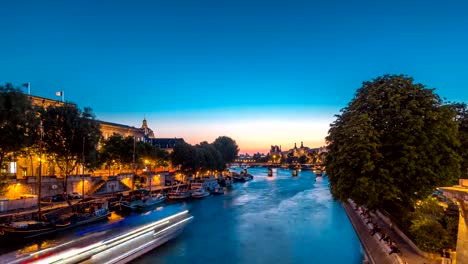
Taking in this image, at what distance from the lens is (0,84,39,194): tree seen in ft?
119

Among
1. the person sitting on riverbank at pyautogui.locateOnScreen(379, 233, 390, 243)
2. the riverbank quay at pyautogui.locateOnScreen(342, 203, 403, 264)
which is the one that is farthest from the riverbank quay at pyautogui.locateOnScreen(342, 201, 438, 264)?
the person sitting on riverbank at pyautogui.locateOnScreen(379, 233, 390, 243)

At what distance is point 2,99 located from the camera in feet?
117

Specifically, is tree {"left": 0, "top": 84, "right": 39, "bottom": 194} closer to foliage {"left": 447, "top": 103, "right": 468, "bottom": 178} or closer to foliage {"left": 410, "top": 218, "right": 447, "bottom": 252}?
foliage {"left": 410, "top": 218, "right": 447, "bottom": 252}

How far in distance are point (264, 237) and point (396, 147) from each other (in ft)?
55.1

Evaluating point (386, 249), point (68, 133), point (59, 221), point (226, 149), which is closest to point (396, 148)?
point (386, 249)

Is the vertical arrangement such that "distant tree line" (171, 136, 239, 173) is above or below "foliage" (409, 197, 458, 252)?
above

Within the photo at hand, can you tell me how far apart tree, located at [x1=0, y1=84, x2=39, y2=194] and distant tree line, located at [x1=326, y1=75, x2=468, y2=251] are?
31384 millimetres

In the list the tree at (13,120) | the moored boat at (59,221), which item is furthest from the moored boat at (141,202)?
the tree at (13,120)

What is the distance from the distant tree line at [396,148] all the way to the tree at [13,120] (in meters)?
31.4

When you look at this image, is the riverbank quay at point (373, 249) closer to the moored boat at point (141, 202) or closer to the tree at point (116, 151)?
the moored boat at point (141, 202)

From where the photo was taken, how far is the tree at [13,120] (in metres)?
36.2

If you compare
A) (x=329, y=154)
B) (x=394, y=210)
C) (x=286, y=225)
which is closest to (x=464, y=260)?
(x=329, y=154)

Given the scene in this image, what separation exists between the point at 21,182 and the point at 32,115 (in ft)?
37.1

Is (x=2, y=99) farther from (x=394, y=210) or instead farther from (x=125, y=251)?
(x=394, y=210)
